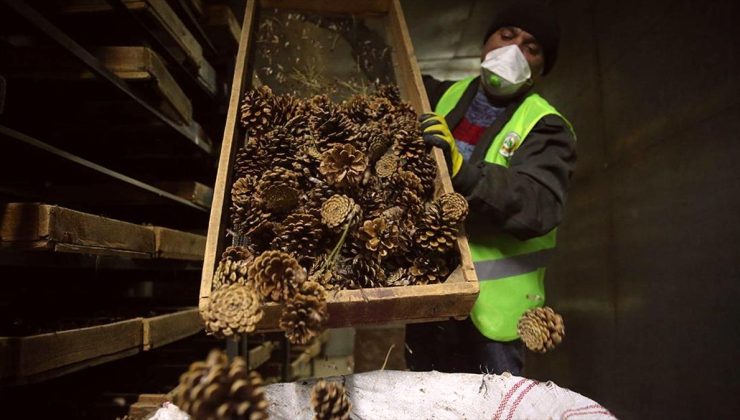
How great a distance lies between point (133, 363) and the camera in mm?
1872

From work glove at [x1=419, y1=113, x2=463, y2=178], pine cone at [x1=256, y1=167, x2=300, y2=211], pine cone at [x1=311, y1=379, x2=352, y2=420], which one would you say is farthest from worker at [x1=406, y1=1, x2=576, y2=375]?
pine cone at [x1=311, y1=379, x2=352, y2=420]

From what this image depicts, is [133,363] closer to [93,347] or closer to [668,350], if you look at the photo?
[93,347]

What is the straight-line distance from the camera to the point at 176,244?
1619 millimetres

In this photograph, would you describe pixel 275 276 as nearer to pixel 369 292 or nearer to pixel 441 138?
pixel 369 292

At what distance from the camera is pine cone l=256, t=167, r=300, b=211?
108 centimetres

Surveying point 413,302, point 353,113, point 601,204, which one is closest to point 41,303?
point 353,113

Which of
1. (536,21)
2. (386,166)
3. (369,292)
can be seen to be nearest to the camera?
(369,292)

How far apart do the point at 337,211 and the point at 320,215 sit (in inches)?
2.8

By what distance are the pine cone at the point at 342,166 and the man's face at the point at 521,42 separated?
103 centimetres

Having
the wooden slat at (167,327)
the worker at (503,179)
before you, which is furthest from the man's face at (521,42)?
the wooden slat at (167,327)

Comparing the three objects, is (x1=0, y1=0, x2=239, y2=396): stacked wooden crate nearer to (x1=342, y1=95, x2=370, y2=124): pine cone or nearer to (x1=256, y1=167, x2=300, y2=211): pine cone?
(x1=256, y1=167, x2=300, y2=211): pine cone

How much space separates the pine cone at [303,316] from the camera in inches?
33.3

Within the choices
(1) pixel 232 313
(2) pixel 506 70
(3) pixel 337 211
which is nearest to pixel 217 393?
(1) pixel 232 313

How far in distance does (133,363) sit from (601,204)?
8.30ft
